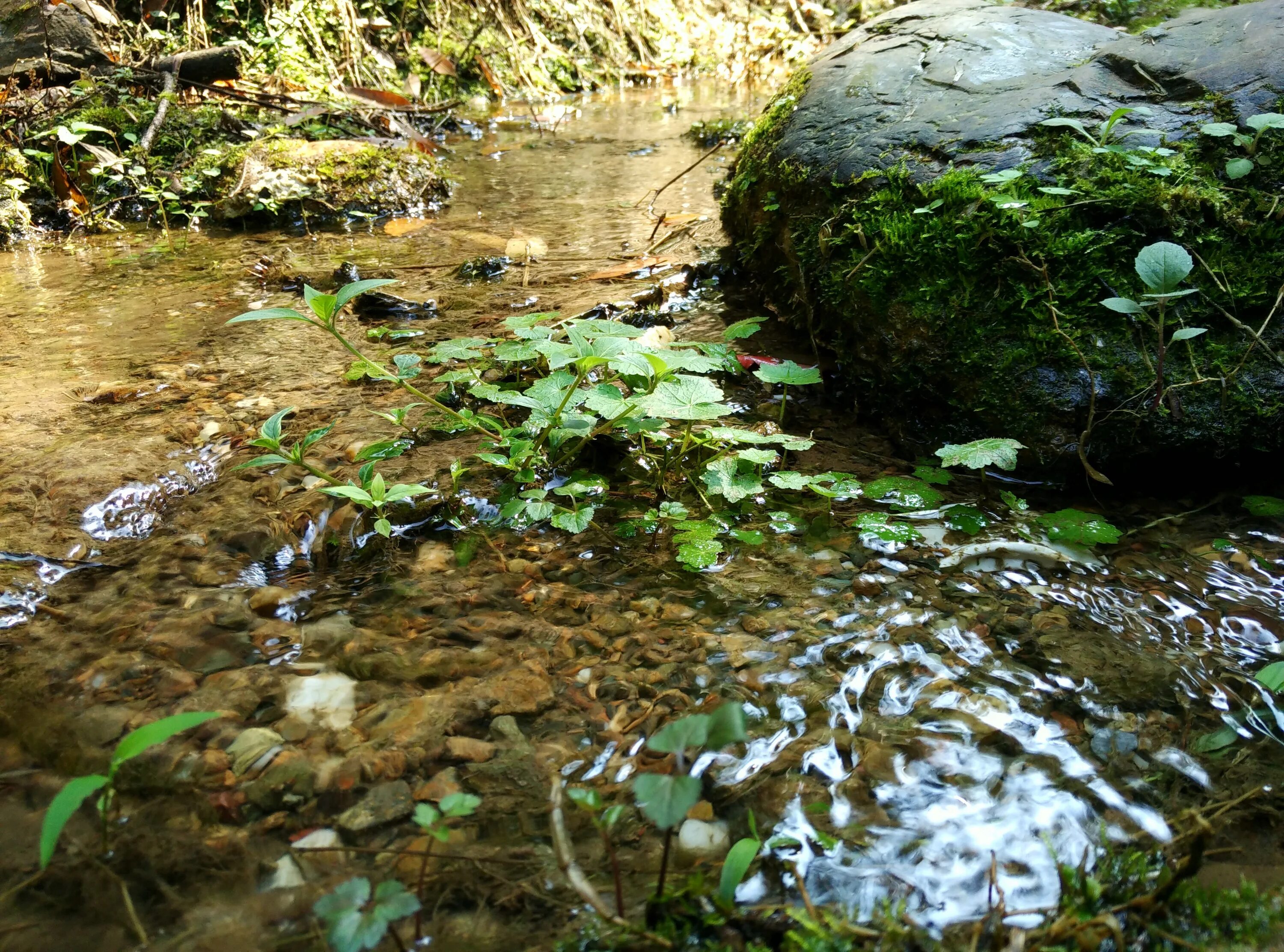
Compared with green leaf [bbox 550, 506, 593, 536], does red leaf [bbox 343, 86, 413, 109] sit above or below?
above

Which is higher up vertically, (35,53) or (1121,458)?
(35,53)

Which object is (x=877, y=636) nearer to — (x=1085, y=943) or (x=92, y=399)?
(x=1085, y=943)

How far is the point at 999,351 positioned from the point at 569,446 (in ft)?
4.29

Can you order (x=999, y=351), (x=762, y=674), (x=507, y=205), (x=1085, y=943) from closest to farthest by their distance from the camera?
(x=1085, y=943) < (x=762, y=674) < (x=999, y=351) < (x=507, y=205)

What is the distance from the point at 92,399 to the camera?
2.71 m

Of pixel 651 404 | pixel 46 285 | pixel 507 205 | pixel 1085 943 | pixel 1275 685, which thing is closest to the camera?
pixel 1085 943

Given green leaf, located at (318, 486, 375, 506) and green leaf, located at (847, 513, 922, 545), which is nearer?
green leaf, located at (318, 486, 375, 506)

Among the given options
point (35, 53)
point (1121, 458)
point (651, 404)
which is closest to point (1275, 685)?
point (1121, 458)

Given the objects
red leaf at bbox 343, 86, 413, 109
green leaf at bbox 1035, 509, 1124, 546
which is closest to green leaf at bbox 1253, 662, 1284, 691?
green leaf at bbox 1035, 509, 1124, 546

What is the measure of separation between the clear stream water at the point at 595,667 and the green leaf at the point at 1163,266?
0.60 m

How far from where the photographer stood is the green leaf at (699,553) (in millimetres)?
2010

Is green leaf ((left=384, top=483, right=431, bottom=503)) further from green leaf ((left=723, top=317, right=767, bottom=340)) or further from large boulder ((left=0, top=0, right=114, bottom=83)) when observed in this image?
large boulder ((left=0, top=0, right=114, bottom=83))

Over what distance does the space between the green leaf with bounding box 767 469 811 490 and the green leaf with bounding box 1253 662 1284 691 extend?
3.47ft

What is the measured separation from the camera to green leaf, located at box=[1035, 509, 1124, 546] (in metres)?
2.03
